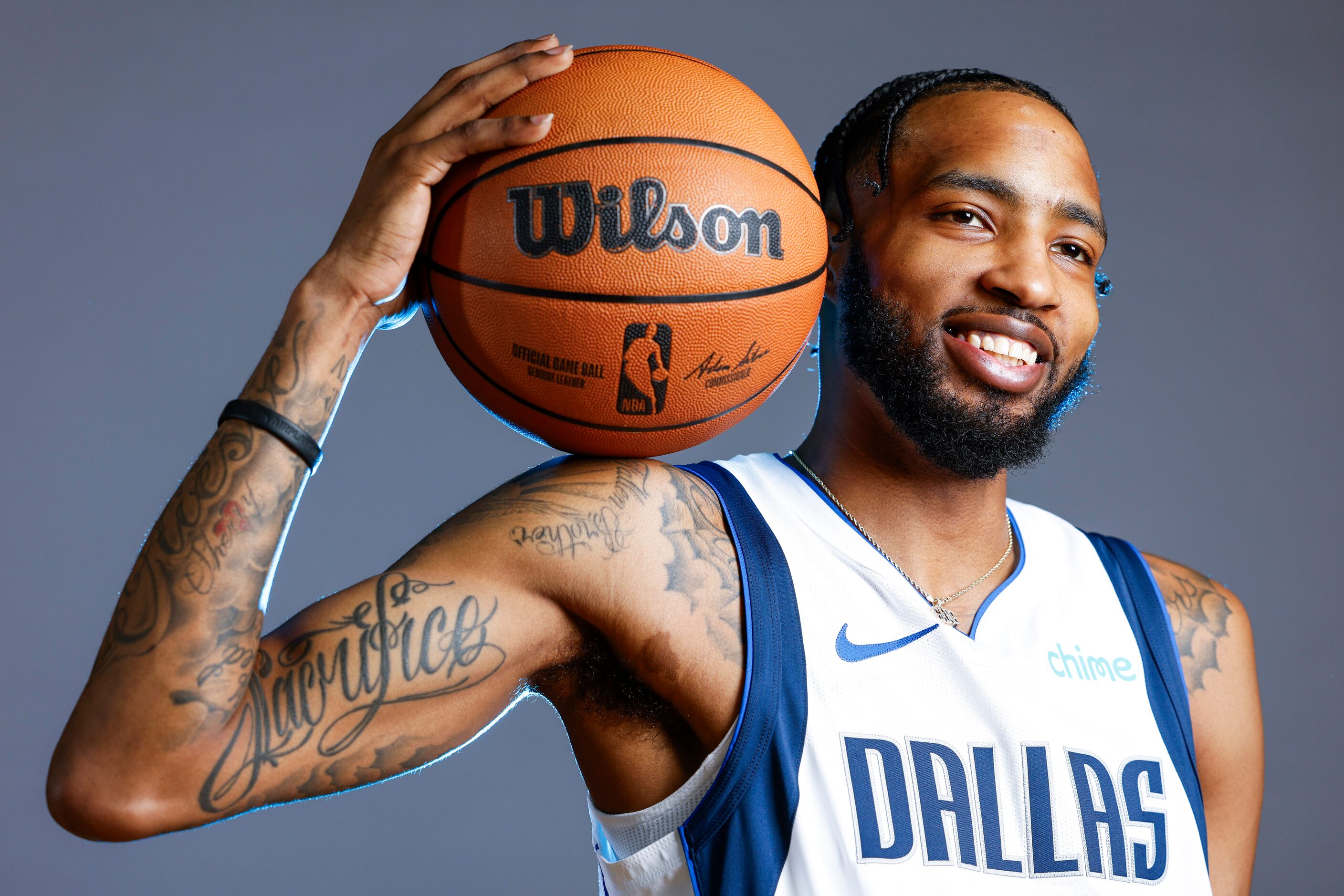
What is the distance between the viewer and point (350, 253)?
1.25 metres

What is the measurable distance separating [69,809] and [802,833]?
83 centimetres

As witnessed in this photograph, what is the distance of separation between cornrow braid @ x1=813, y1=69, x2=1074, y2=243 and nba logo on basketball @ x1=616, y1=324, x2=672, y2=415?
0.60 m

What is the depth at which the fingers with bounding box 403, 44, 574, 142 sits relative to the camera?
1.26 metres

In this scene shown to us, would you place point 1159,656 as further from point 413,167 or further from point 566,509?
point 413,167

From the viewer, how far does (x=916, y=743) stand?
4.84 feet

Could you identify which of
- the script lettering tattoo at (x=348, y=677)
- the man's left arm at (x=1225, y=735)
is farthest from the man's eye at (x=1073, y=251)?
the script lettering tattoo at (x=348, y=677)

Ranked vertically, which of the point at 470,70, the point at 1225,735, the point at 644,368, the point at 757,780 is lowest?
the point at 757,780

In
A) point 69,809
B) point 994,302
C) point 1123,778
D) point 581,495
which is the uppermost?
point 994,302

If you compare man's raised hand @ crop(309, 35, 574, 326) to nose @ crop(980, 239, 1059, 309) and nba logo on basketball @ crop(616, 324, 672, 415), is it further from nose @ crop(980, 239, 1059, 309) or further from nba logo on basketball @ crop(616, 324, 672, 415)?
nose @ crop(980, 239, 1059, 309)

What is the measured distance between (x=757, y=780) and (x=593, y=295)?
2.13ft

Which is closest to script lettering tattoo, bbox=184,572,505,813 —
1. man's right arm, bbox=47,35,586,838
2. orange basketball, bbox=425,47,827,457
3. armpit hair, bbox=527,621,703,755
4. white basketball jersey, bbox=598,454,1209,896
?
man's right arm, bbox=47,35,586,838

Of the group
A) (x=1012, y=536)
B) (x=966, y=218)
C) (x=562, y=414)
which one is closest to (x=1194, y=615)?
(x=1012, y=536)

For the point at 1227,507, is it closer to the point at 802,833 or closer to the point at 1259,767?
the point at 1259,767

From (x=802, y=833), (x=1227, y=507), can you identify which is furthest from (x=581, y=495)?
(x=1227, y=507)
